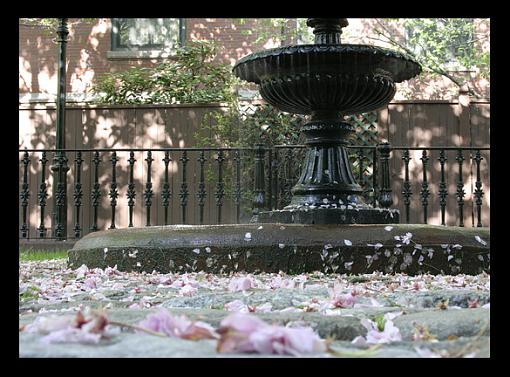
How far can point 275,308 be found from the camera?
272 cm

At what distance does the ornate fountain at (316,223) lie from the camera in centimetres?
507

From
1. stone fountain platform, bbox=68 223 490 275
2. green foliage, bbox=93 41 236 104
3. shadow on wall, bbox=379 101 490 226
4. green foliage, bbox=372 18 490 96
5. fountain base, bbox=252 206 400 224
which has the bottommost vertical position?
stone fountain platform, bbox=68 223 490 275

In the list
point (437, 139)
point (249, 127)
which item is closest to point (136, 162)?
point (249, 127)

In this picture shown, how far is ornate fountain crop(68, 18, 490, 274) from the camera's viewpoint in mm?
5074

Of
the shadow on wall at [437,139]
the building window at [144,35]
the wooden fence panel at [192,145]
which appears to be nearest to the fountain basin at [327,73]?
the wooden fence panel at [192,145]

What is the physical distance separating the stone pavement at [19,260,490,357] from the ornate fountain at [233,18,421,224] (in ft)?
3.80

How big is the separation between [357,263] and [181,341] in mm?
3928

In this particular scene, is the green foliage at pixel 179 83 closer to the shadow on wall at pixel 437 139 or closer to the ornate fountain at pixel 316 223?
the shadow on wall at pixel 437 139

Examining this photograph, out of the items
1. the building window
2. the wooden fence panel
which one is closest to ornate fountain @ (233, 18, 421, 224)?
the wooden fence panel

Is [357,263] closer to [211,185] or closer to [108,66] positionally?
[211,185]

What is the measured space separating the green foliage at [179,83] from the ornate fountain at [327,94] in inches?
249

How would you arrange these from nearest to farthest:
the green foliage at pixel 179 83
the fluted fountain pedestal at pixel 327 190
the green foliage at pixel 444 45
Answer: the fluted fountain pedestal at pixel 327 190
the green foliage at pixel 179 83
the green foliage at pixel 444 45

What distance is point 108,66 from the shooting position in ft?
51.2

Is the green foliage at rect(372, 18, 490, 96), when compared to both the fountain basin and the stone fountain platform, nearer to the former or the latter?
the fountain basin
